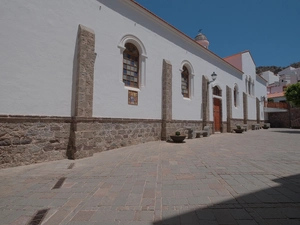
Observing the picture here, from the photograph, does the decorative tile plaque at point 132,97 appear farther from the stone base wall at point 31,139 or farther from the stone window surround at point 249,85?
the stone window surround at point 249,85

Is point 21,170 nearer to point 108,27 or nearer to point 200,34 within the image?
point 108,27

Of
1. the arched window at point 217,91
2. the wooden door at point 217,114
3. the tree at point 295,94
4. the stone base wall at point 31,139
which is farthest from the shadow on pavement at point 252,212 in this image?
the tree at point 295,94

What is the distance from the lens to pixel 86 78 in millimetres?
6133

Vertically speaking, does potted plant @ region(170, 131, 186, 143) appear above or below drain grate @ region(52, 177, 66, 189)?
above

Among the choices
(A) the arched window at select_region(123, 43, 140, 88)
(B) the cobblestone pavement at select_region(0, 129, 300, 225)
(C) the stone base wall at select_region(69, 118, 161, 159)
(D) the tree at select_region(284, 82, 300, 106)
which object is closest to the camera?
(B) the cobblestone pavement at select_region(0, 129, 300, 225)

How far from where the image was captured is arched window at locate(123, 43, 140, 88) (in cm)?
805

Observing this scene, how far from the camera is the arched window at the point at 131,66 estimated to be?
805cm

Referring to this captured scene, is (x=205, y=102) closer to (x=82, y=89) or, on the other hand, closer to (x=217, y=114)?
(x=217, y=114)

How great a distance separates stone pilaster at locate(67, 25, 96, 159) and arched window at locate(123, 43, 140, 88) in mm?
1923

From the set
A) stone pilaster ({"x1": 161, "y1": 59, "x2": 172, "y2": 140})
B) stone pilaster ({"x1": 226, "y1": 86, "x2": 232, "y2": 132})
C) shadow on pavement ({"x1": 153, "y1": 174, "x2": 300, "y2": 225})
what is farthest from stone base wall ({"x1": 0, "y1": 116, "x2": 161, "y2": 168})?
stone pilaster ({"x1": 226, "y1": 86, "x2": 232, "y2": 132})

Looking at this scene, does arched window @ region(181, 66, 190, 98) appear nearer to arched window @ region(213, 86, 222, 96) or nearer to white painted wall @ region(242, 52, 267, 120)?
arched window @ region(213, 86, 222, 96)

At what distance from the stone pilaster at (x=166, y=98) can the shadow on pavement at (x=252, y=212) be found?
6.66 metres

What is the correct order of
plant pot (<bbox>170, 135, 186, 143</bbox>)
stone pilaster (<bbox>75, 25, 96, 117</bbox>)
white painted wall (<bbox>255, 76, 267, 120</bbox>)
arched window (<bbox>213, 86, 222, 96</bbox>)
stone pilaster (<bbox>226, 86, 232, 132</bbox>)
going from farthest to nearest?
white painted wall (<bbox>255, 76, 267, 120</bbox>) < stone pilaster (<bbox>226, 86, 232, 132</bbox>) < arched window (<bbox>213, 86, 222, 96</bbox>) < plant pot (<bbox>170, 135, 186, 143</bbox>) < stone pilaster (<bbox>75, 25, 96, 117</bbox>)

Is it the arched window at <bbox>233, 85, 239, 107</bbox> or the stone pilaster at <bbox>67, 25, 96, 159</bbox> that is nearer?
the stone pilaster at <bbox>67, 25, 96, 159</bbox>
